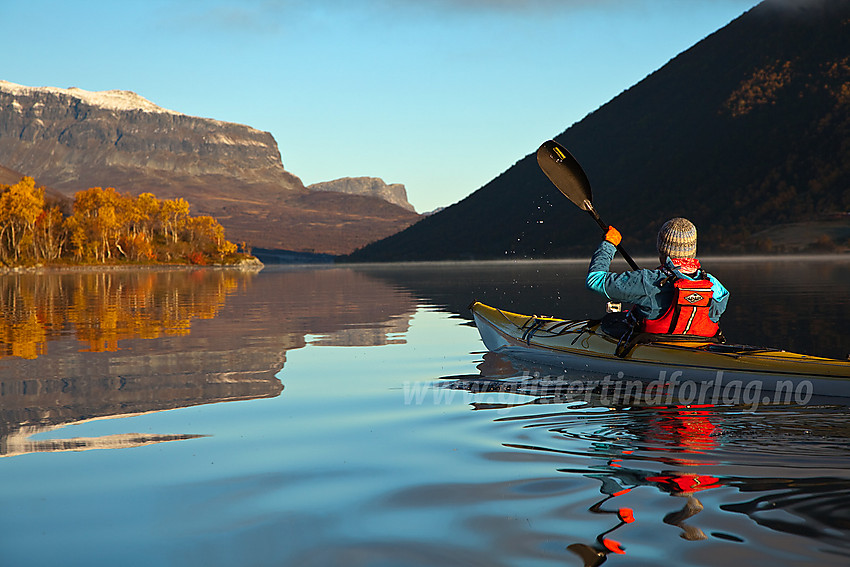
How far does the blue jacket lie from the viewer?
33.3 feet

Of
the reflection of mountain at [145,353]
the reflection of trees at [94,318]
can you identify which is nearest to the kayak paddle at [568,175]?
the reflection of mountain at [145,353]

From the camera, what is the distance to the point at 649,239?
122 meters

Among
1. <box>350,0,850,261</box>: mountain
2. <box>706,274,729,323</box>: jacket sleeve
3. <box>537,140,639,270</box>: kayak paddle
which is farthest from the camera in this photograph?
<box>350,0,850,261</box>: mountain

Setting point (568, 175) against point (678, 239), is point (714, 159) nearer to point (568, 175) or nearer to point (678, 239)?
point (568, 175)

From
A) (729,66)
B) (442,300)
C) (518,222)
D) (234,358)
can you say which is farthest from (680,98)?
(234,358)

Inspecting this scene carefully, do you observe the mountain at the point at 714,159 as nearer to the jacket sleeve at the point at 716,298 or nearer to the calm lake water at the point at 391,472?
the jacket sleeve at the point at 716,298

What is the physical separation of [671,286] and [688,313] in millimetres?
453

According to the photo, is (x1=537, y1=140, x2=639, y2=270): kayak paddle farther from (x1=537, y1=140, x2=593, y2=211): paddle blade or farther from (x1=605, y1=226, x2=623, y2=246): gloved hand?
(x1=605, y1=226, x2=623, y2=246): gloved hand

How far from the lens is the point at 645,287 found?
33.5 feet

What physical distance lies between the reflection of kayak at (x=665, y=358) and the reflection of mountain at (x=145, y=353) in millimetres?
4398

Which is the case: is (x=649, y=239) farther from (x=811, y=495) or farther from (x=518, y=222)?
(x=811, y=495)

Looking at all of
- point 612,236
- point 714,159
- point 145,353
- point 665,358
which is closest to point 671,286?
point 665,358

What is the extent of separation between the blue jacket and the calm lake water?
1.81m

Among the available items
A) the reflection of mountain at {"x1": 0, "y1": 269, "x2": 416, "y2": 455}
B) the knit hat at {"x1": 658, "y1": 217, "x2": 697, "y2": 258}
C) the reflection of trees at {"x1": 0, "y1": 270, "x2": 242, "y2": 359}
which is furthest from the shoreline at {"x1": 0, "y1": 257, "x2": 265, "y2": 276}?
the knit hat at {"x1": 658, "y1": 217, "x2": 697, "y2": 258}
